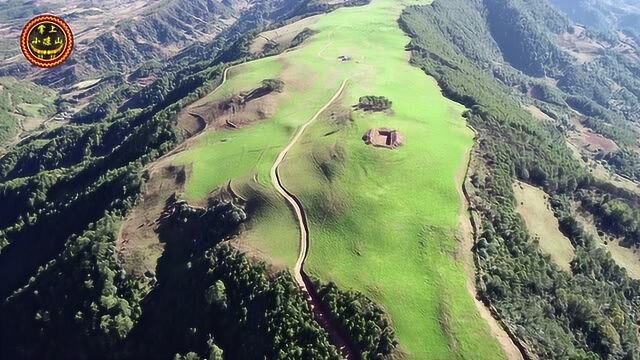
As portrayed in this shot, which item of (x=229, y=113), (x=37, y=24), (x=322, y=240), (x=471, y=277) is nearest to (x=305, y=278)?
(x=322, y=240)

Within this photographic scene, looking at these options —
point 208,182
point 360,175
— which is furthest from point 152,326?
point 360,175

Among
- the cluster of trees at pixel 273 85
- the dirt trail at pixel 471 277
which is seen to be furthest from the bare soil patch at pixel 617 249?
the cluster of trees at pixel 273 85

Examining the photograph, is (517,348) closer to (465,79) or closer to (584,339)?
(584,339)

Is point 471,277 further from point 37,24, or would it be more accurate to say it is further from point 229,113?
point 37,24

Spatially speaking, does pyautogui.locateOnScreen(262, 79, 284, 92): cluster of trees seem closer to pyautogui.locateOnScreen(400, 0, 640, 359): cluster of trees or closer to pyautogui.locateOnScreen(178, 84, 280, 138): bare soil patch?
pyautogui.locateOnScreen(178, 84, 280, 138): bare soil patch

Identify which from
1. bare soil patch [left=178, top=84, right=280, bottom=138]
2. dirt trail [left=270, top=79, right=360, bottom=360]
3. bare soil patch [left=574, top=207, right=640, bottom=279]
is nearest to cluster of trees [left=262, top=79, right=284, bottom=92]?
bare soil patch [left=178, top=84, right=280, bottom=138]
